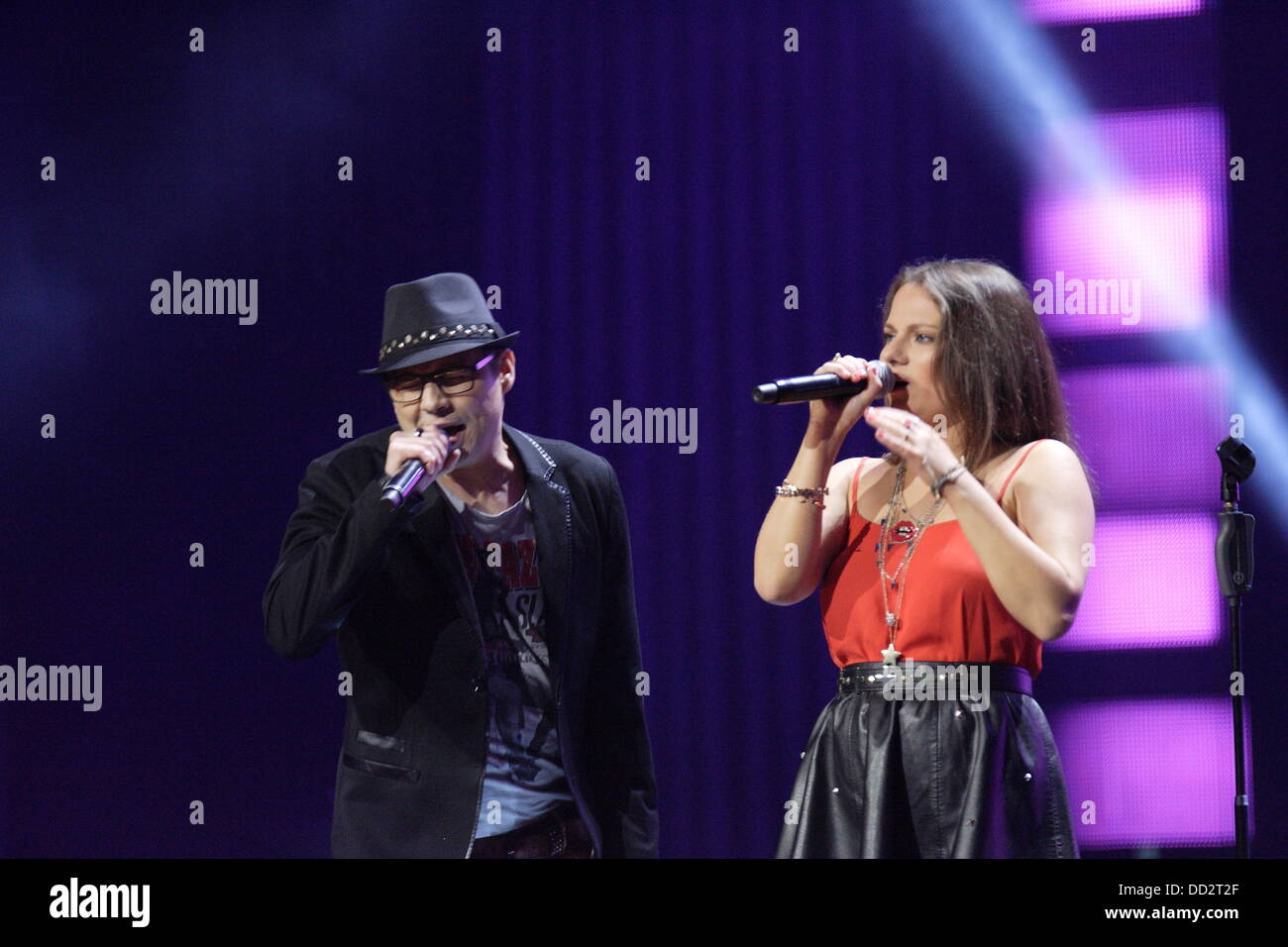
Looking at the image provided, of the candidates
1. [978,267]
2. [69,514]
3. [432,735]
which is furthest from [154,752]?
[978,267]

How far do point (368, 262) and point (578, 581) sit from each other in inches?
55.3

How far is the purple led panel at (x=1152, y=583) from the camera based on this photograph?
3.26 metres

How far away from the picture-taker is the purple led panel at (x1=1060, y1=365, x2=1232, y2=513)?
10.7 ft

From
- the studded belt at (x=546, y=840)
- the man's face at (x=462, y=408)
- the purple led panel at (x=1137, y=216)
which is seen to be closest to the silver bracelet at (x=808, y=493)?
the man's face at (x=462, y=408)

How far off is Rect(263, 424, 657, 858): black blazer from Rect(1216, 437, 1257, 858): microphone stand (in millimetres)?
1349

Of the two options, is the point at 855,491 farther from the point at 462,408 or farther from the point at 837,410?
the point at 462,408

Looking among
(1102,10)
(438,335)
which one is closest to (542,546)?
(438,335)

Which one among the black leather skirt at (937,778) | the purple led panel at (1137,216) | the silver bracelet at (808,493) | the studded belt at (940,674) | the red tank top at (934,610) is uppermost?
the purple led panel at (1137,216)

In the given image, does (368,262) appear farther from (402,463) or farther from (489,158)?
(402,463)

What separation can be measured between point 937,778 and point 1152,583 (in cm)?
163

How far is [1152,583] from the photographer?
3275 mm

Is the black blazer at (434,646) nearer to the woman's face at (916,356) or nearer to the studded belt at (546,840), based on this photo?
the studded belt at (546,840)

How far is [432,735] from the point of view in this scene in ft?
6.88

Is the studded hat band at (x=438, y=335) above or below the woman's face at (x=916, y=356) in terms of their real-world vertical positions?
above
